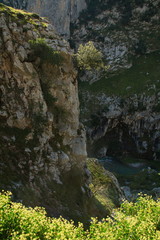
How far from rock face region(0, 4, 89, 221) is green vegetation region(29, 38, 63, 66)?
13cm

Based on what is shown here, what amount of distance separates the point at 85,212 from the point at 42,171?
7319 mm

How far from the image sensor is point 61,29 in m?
139

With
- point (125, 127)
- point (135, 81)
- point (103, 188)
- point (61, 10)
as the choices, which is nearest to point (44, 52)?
point (103, 188)

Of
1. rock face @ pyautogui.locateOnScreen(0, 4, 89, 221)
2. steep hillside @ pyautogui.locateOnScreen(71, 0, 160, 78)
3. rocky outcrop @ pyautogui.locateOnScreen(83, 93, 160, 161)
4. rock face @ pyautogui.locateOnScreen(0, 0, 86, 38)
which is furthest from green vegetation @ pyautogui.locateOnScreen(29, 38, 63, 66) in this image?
rock face @ pyautogui.locateOnScreen(0, 0, 86, 38)

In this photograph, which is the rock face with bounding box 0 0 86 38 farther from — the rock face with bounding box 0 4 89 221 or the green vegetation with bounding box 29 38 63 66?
the rock face with bounding box 0 4 89 221

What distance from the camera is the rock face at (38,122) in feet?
75.7

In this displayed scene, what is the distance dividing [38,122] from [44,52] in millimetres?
8104

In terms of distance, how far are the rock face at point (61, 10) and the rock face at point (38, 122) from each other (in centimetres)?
11396

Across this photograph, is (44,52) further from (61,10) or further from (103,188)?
(61,10)

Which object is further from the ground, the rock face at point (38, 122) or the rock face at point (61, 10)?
the rock face at point (61, 10)

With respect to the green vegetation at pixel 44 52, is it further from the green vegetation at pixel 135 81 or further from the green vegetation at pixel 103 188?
the green vegetation at pixel 135 81

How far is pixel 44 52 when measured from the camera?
27375mm

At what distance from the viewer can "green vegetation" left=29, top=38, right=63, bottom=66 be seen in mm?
26898

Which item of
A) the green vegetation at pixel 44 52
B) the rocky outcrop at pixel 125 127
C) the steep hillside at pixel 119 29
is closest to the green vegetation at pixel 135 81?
the rocky outcrop at pixel 125 127
